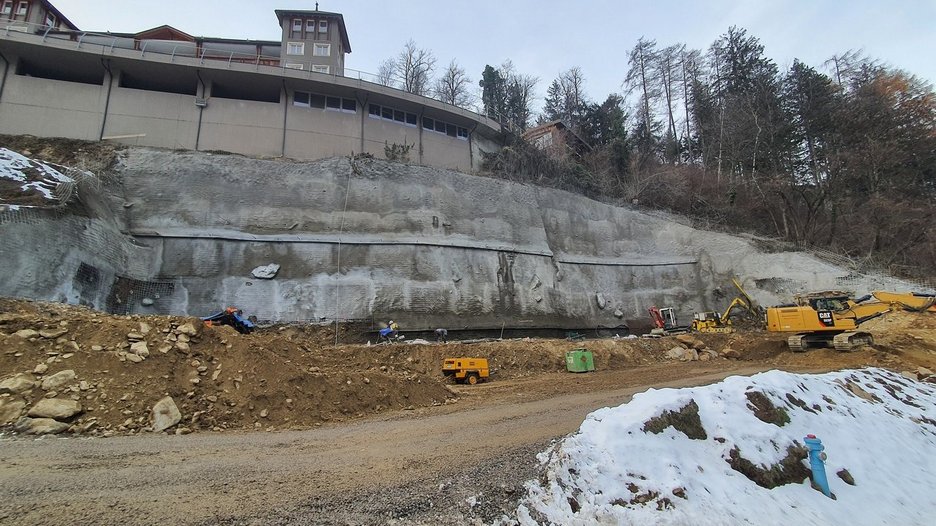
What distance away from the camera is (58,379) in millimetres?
7637

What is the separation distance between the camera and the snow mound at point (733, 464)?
3.87 m

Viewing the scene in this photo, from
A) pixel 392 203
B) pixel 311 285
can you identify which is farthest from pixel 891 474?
pixel 392 203

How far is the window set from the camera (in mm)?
26391

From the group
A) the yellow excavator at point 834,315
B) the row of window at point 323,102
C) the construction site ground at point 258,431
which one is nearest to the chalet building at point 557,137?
the row of window at point 323,102

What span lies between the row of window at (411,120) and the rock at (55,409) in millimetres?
23427

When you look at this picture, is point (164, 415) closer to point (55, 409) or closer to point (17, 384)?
point (55, 409)

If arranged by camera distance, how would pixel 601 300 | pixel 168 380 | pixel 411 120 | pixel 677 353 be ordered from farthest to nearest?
pixel 411 120, pixel 601 300, pixel 677 353, pixel 168 380

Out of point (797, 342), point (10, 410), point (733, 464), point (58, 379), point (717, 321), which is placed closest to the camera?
point (733, 464)

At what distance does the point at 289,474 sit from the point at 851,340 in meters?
20.2

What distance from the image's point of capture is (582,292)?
2645cm

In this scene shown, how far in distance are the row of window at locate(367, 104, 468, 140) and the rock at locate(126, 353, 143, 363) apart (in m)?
22.2

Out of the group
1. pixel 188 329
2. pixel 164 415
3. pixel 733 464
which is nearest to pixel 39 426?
pixel 164 415

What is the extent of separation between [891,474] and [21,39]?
35.0 meters

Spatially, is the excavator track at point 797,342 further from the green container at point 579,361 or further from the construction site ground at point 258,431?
the green container at point 579,361
